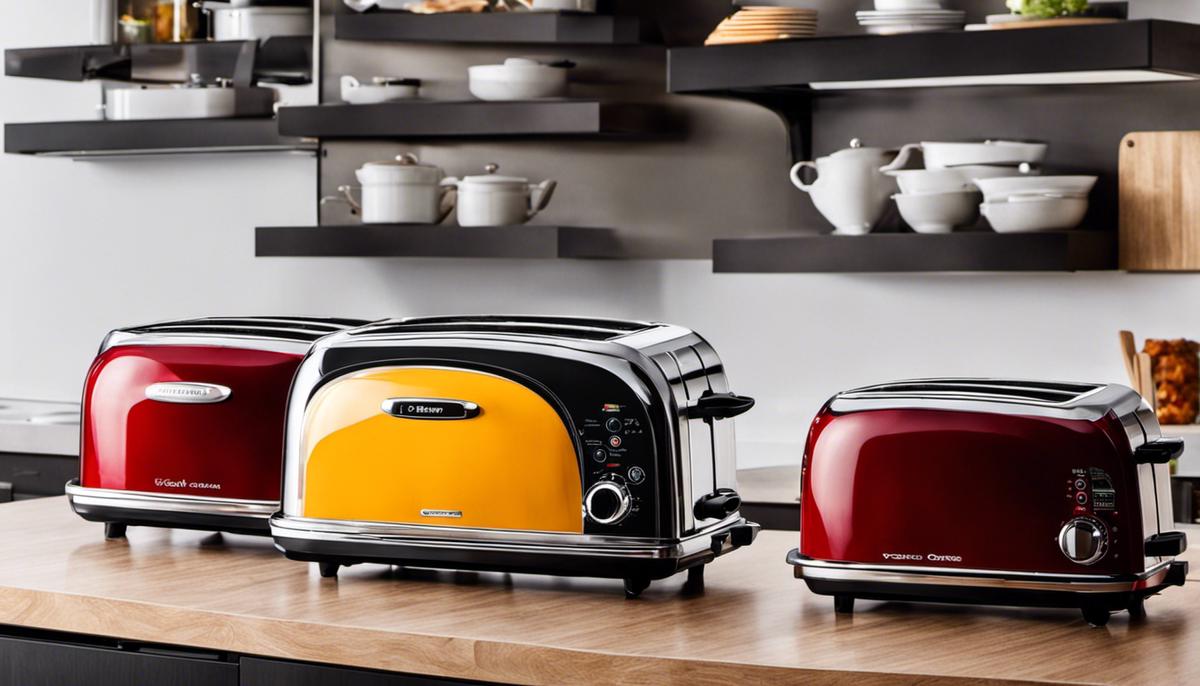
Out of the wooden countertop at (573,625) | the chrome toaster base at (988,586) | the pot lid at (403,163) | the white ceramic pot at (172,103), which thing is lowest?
the wooden countertop at (573,625)

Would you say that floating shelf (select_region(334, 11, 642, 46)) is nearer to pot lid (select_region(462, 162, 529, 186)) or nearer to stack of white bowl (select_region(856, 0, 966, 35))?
pot lid (select_region(462, 162, 529, 186))

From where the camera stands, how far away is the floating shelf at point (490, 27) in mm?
3229

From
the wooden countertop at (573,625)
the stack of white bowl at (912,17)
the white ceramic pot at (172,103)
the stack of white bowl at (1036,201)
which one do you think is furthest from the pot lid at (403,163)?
the wooden countertop at (573,625)

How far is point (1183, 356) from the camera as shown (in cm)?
292

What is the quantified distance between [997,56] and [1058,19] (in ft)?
0.37

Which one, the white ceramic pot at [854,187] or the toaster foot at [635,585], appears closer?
the toaster foot at [635,585]

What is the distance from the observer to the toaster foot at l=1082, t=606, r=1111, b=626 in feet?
4.24

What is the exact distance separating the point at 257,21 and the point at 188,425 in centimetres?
221

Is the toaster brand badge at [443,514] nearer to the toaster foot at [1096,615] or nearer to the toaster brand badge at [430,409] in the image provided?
the toaster brand badge at [430,409]

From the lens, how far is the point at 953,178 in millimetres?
2811

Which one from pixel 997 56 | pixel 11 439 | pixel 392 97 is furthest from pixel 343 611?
pixel 11 439

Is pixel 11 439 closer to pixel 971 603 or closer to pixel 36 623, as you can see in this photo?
pixel 36 623

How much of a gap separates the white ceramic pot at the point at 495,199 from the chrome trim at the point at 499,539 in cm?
181

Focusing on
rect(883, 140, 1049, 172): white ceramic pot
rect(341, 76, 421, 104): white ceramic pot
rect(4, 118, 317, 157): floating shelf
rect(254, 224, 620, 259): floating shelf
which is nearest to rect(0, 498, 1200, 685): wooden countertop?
rect(883, 140, 1049, 172): white ceramic pot
